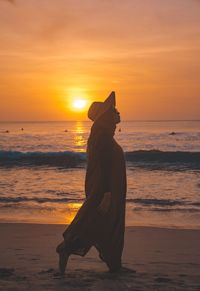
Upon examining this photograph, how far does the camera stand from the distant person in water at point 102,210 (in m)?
5.16

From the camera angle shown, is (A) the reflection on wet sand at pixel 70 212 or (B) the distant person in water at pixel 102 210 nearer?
(B) the distant person in water at pixel 102 210

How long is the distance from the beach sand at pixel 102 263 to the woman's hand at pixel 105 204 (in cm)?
66

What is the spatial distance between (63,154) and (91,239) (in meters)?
27.3

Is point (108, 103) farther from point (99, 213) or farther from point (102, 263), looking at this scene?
point (102, 263)

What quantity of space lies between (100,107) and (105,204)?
3.36ft

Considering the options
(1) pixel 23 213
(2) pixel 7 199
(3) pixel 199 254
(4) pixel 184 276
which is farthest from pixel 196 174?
(4) pixel 184 276

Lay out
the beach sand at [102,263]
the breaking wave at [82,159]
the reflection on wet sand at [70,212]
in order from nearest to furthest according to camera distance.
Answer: the beach sand at [102,263] < the reflection on wet sand at [70,212] < the breaking wave at [82,159]

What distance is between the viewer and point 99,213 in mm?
5172

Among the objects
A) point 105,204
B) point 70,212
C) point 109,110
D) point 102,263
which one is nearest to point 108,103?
point 109,110

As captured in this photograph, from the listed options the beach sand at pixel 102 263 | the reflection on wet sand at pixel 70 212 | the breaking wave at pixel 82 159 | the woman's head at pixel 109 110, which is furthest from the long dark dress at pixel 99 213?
the breaking wave at pixel 82 159

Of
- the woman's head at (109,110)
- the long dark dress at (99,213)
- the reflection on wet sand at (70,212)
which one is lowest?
the reflection on wet sand at (70,212)

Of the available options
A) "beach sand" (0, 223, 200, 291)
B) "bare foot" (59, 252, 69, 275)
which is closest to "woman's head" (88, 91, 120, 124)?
"bare foot" (59, 252, 69, 275)

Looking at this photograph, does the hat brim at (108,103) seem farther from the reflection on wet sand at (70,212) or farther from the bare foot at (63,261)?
the reflection on wet sand at (70,212)

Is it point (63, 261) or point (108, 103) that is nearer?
point (63, 261)
